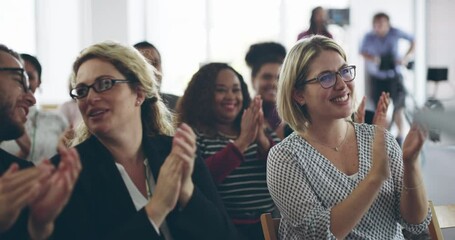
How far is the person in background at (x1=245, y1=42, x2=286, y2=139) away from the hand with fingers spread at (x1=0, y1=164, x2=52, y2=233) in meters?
1.63

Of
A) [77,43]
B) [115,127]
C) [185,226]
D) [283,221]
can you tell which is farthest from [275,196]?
[77,43]

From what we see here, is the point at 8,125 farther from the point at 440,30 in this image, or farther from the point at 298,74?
the point at 440,30

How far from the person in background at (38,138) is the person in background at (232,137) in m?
0.55

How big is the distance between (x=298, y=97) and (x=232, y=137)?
0.56m

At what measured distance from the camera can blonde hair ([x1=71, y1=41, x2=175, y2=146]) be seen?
1546 mm

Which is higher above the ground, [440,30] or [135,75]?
[440,30]

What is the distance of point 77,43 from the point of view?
6418mm

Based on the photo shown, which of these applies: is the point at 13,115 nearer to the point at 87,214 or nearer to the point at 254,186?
the point at 87,214

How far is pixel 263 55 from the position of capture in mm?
2998

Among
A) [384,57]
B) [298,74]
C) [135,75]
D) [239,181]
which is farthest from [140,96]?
[384,57]

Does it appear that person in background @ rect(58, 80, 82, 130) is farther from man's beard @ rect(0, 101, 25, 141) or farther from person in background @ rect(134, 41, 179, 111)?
person in background @ rect(134, 41, 179, 111)

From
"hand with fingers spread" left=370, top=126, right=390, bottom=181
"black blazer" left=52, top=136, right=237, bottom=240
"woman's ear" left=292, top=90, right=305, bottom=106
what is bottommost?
"black blazer" left=52, top=136, right=237, bottom=240

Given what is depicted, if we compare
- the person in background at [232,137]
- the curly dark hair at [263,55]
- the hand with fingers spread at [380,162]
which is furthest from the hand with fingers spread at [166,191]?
the curly dark hair at [263,55]

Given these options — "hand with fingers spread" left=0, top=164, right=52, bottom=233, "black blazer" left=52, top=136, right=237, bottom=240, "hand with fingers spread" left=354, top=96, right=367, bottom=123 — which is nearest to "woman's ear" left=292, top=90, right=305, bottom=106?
"hand with fingers spread" left=354, top=96, right=367, bottom=123
